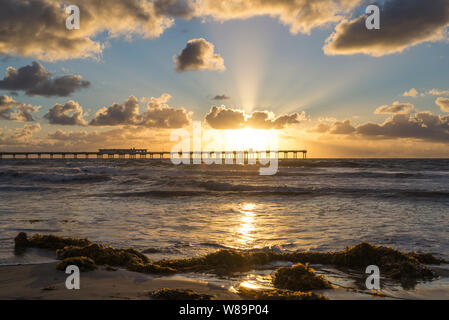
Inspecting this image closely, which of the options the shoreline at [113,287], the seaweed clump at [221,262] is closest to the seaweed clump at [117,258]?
the shoreline at [113,287]

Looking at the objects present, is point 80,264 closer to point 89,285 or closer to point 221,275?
point 89,285

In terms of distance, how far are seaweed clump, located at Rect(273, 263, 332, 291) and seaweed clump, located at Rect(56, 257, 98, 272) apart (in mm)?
2908

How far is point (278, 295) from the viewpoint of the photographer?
3.84 metres

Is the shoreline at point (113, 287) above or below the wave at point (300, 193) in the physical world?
above

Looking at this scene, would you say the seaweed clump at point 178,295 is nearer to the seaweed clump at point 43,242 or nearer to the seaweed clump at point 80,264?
the seaweed clump at point 80,264

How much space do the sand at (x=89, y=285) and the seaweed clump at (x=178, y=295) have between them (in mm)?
130

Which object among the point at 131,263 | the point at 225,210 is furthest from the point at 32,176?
the point at 131,263

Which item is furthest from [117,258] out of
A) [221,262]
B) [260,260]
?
[260,260]

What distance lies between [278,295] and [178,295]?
4.12 feet

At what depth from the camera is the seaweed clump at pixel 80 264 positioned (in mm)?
4731

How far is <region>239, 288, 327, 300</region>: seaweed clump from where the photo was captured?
375 centimetres

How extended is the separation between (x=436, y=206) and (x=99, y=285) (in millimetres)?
13887

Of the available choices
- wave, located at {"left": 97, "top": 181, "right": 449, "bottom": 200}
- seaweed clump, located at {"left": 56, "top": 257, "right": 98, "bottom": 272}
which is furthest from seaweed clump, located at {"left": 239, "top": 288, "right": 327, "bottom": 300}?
wave, located at {"left": 97, "top": 181, "right": 449, "bottom": 200}
